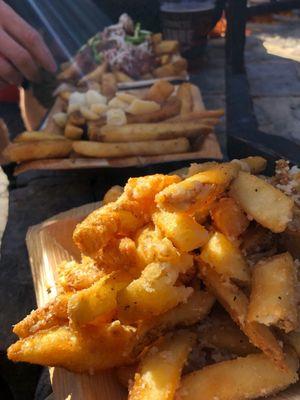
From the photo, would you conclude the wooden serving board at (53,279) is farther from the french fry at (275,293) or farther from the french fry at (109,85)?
the french fry at (109,85)

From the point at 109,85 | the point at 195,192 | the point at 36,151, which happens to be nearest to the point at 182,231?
the point at 195,192

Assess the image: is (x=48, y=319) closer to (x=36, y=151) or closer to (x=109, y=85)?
(x=36, y=151)

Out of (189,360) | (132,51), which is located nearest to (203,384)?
(189,360)

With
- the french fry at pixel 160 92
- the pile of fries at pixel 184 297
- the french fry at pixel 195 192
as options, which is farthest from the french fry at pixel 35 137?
the french fry at pixel 195 192

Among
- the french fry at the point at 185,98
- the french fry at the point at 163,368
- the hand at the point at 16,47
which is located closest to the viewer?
the french fry at the point at 163,368

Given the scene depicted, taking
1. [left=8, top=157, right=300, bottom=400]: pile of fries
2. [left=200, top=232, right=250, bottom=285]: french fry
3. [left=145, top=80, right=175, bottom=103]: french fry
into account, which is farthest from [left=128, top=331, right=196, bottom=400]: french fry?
[left=145, top=80, right=175, bottom=103]: french fry

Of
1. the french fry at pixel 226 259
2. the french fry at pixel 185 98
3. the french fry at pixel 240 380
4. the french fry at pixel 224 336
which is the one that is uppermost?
the french fry at pixel 226 259
